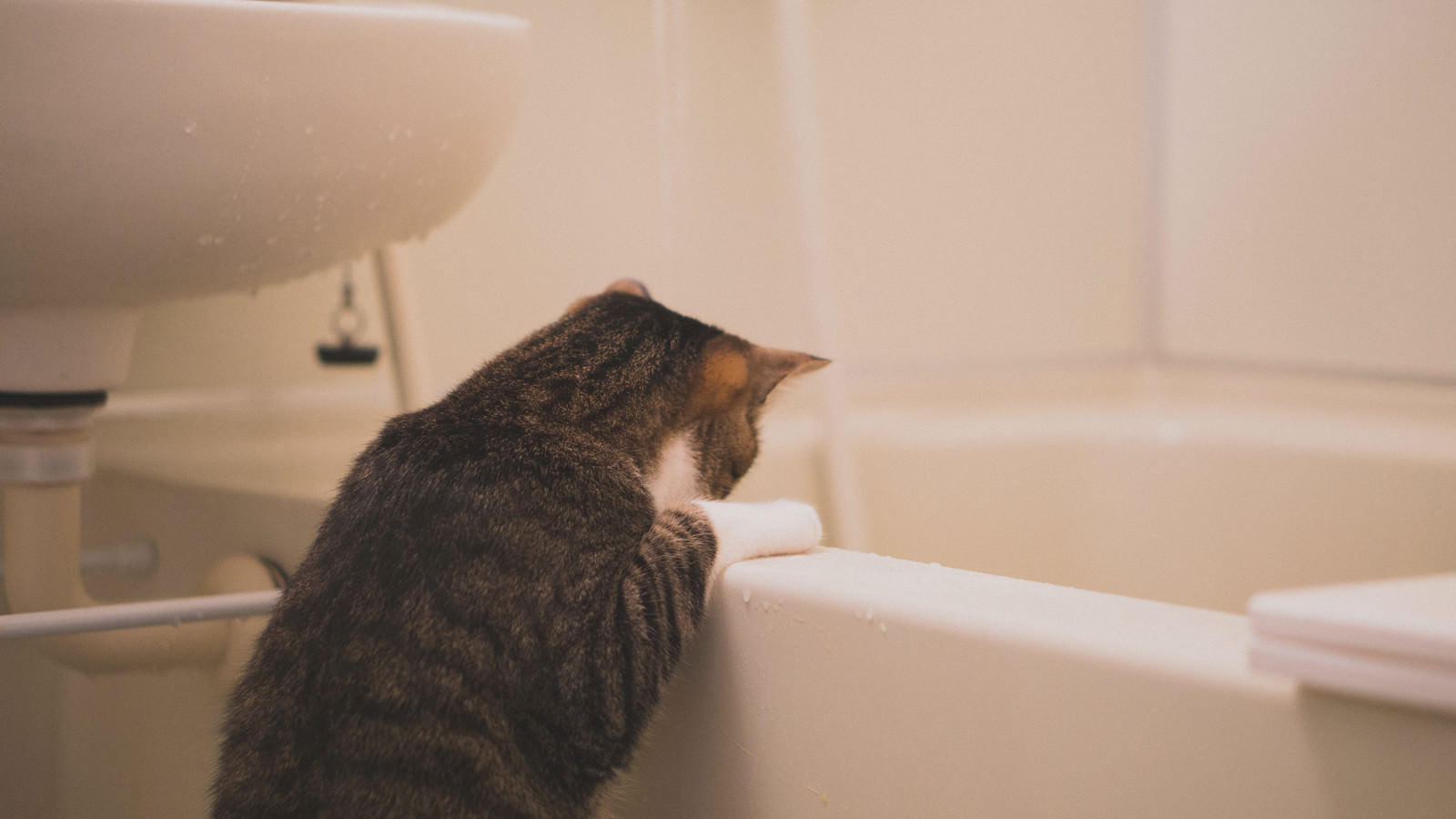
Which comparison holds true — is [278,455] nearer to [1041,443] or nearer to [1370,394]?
[1041,443]

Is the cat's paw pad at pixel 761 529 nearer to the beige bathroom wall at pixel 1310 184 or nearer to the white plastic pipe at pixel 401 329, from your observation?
the white plastic pipe at pixel 401 329

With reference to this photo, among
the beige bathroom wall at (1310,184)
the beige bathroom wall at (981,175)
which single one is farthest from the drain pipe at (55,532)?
the beige bathroom wall at (1310,184)

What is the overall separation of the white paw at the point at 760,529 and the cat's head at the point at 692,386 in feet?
0.24

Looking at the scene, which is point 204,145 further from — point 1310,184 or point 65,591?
point 1310,184

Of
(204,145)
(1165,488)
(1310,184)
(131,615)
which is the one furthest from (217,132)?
(1310,184)

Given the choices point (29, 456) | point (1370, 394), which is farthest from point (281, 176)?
point (1370, 394)

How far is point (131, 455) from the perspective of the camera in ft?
3.83

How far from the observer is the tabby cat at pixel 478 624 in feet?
1.69

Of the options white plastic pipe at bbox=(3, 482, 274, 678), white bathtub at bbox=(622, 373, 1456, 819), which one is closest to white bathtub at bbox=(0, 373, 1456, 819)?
white bathtub at bbox=(622, 373, 1456, 819)

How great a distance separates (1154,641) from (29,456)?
748 mm

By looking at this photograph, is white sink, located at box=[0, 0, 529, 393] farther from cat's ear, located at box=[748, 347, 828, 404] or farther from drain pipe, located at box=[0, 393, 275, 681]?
cat's ear, located at box=[748, 347, 828, 404]

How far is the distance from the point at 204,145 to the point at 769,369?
1.21 ft

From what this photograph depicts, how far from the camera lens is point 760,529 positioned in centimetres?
60

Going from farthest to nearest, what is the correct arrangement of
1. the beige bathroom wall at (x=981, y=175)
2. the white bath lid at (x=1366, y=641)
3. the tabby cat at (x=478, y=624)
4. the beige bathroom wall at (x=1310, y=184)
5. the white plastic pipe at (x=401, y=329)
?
the beige bathroom wall at (x=981, y=175) → the beige bathroom wall at (x=1310, y=184) → the white plastic pipe at (x=401, y=329) → the tabby cat at (x=478, y=624) → the white bath lid at (x=1366, y=641)
